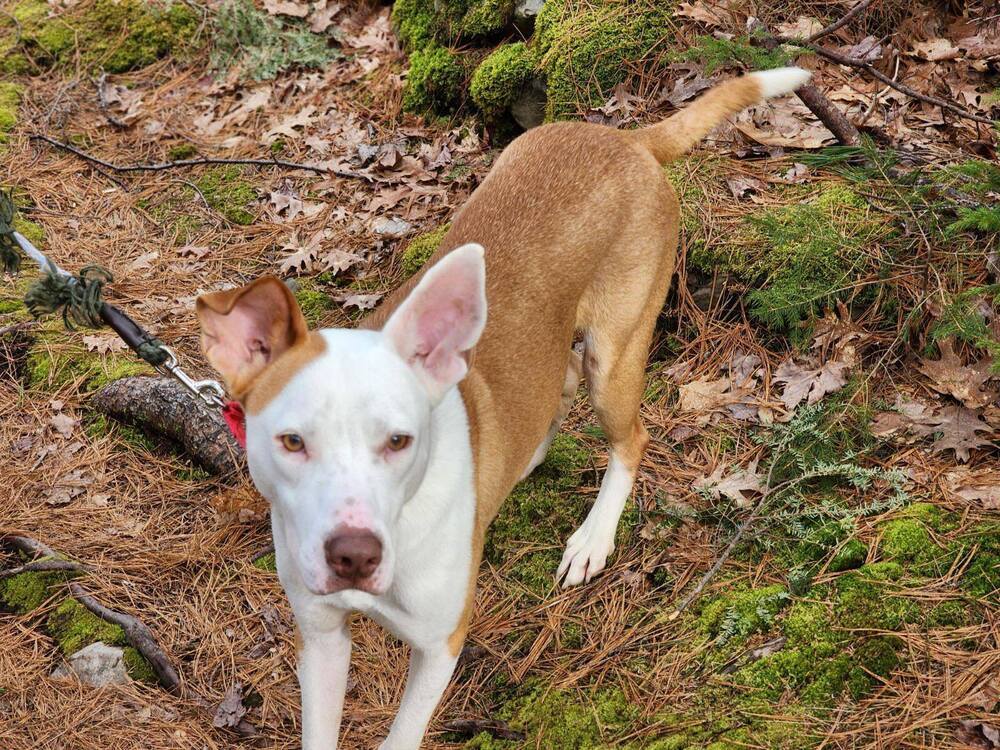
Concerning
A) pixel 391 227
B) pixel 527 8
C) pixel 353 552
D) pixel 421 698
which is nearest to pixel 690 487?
pixel 421 698

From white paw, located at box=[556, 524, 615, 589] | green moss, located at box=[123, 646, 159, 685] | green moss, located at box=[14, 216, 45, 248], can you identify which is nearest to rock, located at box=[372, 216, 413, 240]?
green moss, located at box=[14, 216, 45, 248]

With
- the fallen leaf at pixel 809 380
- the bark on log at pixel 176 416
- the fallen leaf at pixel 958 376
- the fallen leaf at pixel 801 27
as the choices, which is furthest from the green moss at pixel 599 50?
the bark on log at pixel 176 416

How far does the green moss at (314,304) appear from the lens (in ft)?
17.1

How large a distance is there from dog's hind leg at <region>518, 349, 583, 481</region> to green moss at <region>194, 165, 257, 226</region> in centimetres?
267

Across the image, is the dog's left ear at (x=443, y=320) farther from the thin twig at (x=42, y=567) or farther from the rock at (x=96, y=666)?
the thin twig at (x=42, y=567)

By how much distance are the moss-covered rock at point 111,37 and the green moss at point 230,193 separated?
1734 millimetres

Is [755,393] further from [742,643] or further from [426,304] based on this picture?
[426,304]

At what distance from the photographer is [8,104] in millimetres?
7109

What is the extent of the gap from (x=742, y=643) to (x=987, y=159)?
261 centimetres

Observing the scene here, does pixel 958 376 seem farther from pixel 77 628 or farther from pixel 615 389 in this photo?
pixel 77 628

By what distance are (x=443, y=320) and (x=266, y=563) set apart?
1761 millimetres

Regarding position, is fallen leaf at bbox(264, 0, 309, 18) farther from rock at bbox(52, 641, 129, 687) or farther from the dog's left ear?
the dog's left ear

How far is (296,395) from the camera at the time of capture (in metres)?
2.46

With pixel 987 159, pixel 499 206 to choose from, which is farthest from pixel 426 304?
pixel 987 159
